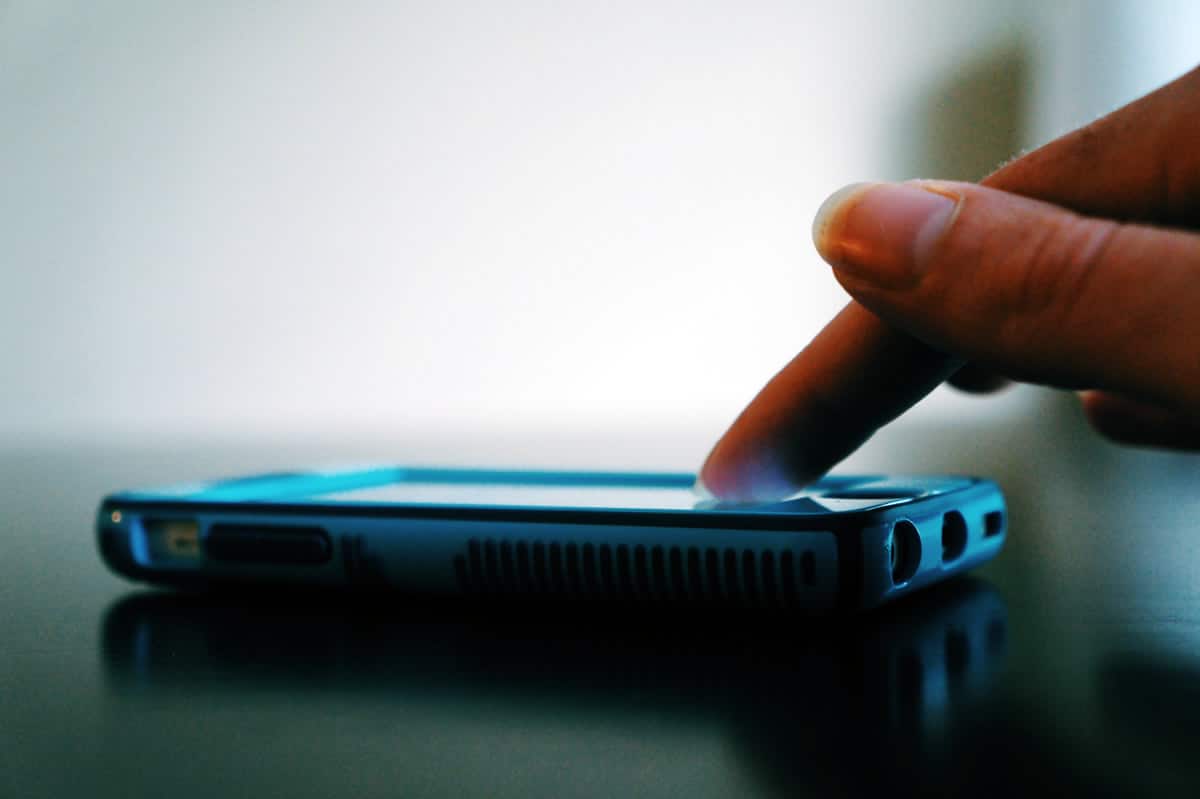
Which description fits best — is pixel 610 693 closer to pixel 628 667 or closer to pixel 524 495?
pixel 628 667

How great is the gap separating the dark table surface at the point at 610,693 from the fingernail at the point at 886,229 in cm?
12

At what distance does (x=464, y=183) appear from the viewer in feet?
9.30

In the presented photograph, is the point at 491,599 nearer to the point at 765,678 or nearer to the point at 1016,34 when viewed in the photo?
the point at 765,678

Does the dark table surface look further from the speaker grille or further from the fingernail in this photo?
the fingernail

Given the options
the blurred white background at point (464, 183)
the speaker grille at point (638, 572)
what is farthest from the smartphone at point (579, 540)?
the blurred white background at point (464, 183)

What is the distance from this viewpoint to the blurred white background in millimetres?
2670

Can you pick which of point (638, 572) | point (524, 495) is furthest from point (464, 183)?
point (638, 572)

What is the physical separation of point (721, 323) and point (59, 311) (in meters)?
1.82

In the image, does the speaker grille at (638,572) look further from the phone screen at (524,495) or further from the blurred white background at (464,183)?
the blurred white background at (464,183)

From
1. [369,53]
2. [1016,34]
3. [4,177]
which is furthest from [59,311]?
[1016,34]

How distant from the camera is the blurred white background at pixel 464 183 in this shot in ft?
8.76

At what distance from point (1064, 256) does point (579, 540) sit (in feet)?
0.64

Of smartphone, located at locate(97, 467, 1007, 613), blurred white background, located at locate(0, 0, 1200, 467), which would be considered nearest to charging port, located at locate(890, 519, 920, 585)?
smartphone, located at locate(97, 467, 1007, 613)

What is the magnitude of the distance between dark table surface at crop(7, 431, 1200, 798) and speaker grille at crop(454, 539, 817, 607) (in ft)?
0.03
